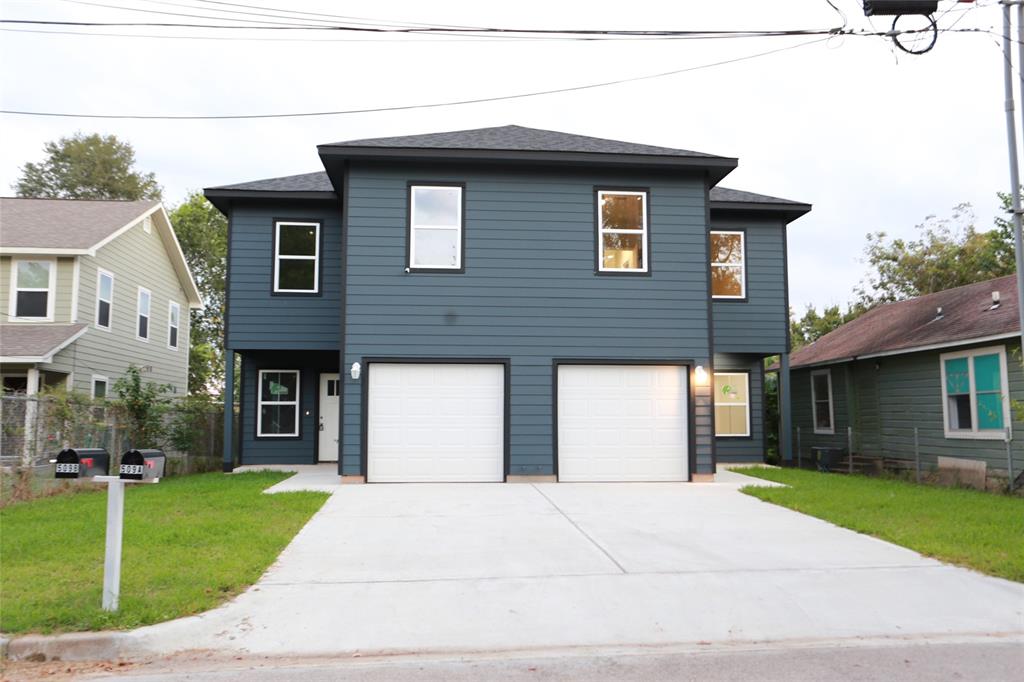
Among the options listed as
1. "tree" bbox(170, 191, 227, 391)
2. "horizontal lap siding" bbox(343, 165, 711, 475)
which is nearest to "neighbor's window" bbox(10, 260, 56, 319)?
"horizontal lap siding" bbox(343, 165, 711, 475)

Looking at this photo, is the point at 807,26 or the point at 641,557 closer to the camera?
the point at 641,557

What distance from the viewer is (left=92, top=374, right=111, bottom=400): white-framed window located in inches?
685

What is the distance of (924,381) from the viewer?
14.9 m

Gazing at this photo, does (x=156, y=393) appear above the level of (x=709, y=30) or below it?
Result: below

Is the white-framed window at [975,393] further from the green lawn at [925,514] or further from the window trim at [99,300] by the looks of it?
the window trim at [99,300]

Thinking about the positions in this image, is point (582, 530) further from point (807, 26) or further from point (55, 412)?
point (55, 412)

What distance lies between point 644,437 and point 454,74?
7.66 meters

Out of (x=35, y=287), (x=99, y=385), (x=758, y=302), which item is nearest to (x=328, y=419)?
(x=99, y=385)

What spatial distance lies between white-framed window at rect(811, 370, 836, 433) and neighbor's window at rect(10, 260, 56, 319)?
18482 millimetres

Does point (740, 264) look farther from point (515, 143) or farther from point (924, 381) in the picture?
point (515, 143)

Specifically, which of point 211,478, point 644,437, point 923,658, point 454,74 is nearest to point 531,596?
point 923,658

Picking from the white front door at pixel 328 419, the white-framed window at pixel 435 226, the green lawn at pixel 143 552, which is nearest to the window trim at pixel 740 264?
the white-framed window at pixel 435 226

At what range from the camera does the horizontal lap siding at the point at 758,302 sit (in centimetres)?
1571

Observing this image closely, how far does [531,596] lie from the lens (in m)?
5.74
